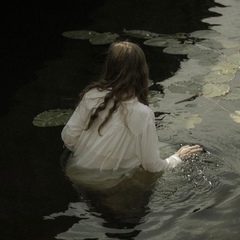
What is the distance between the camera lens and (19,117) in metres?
4.14

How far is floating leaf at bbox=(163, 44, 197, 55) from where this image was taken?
5.25 metres

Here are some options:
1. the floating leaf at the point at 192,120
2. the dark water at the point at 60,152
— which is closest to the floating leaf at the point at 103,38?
the dark water at the point at 60,152

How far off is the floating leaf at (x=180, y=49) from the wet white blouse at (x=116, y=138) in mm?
2147

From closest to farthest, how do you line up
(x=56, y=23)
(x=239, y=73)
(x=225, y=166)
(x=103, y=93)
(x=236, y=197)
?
(x=103, y=93) < (x=236, y=197) < (x=225, y=166) < (x=239, y=73) < (x=56, y=23)

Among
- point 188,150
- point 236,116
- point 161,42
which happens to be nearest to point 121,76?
point 188,150

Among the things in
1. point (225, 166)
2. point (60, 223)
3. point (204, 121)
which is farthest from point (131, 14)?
point (60, 223)

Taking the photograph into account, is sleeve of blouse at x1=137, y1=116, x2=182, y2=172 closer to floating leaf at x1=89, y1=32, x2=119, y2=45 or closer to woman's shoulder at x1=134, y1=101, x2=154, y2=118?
woman's shoulder at x1=134, y1=101, x2=154, y2=118

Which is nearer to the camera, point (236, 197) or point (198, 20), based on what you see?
point (236, 197)

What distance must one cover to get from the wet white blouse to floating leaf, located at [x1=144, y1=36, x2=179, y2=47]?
2.32m

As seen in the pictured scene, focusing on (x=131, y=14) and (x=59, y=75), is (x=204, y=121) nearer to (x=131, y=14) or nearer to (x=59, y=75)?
(x=59, y=75)

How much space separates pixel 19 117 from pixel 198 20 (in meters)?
2.69

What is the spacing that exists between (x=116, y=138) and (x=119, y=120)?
102 millimetres

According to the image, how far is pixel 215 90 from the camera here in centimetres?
449

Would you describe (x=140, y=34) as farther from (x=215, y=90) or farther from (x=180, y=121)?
(x=180, y=121)
